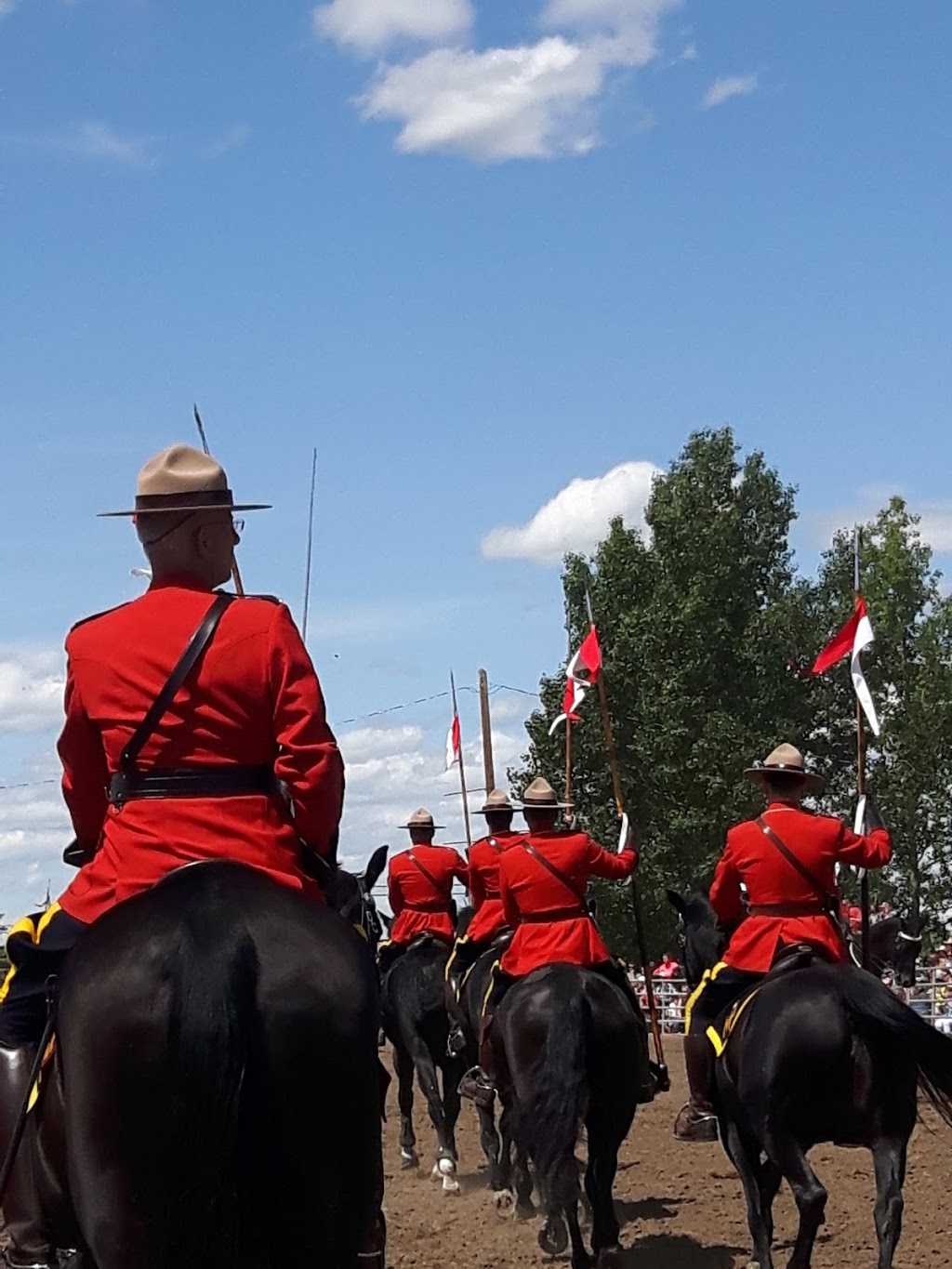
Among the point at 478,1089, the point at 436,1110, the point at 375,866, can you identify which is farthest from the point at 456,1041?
the point at 375,866

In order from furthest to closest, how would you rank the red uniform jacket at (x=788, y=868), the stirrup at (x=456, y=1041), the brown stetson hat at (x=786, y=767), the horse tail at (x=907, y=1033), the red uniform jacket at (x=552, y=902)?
the stirrup at (x=456, y=1041) → the red uniform jacket at (x=552, y=902) → the brown stetson hat at (x=786, y=767) → the red uniform jacket at (x=788, y=868) → the horse tail at (x=907, y=1033)

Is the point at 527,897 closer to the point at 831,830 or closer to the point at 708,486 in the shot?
the point at 831,830

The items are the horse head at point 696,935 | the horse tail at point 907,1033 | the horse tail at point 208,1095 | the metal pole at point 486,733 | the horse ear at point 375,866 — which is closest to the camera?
the horse tail at point 208,1095

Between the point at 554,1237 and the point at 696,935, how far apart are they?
338 centimetres

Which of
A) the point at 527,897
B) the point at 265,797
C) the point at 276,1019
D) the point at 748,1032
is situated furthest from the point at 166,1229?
the point at 527,897

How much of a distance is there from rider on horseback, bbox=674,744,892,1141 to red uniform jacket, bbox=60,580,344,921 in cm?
510

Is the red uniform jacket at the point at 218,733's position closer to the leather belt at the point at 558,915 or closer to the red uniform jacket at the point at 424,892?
the leather belt at the point at 558,915

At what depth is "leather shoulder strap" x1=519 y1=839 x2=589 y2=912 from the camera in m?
11.6

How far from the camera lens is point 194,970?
4320mm

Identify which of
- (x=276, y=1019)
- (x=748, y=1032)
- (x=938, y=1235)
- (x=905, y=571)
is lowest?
(x=938, y=1235)

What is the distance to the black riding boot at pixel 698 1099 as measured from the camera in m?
11.0

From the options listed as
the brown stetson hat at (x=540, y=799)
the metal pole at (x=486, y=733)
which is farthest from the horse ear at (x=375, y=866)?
the metal pole at (x=486, y=733)

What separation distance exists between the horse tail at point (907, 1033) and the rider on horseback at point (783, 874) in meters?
0.63

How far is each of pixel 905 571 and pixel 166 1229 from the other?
149ft
